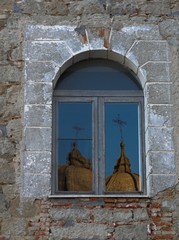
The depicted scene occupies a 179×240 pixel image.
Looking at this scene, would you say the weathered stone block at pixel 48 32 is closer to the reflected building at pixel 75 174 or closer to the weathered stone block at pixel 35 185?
the reflected building at pixel 75 174

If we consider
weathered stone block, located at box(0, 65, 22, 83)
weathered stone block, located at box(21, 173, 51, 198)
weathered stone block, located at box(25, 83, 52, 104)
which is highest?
weathered stone block, located at box(0, 65, 22, 83)

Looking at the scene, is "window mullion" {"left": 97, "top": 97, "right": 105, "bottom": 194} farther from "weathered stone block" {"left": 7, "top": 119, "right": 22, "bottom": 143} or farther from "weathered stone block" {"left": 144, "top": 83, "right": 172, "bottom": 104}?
"weathered stone block" {"left": 7, "top": 119, "right": 22, "bottom": 143}

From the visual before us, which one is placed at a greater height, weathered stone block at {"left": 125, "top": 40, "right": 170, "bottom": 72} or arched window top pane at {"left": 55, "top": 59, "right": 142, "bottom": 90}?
weathered stone block at {"left": 125, "top": 40, "right": 170, "bottom": 72}

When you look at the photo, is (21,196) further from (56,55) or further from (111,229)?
(56,55)

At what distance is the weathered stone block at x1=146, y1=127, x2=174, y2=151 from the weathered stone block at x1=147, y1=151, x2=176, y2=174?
61 millimetres

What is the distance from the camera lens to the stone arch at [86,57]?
843cm

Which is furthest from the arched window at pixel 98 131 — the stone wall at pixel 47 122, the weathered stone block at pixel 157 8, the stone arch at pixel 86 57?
the weathered stone block at pixel 157 8

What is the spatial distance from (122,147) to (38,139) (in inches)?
37.4

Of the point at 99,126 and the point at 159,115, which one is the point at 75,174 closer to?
the point at 99,126

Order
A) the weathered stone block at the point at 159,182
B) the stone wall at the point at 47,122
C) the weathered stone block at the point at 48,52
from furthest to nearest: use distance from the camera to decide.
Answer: the weathered stone block at the point at 48,52, the weathered stone block at the point at 159,182, the stone wall at the point at 47,122

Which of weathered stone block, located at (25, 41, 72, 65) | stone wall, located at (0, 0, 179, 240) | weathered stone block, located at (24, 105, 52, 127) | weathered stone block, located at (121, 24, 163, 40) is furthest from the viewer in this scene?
weathered stone block, located at (121, 24, 163, 40)

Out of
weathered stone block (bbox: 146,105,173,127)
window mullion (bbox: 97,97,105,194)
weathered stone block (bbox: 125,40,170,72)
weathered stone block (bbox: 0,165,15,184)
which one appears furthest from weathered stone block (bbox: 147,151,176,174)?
weathered stone block (bbox: 0,165,15,184)

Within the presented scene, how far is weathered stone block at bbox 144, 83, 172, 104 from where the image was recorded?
872 centimetres

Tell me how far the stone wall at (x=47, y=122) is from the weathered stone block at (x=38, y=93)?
0.07 m
